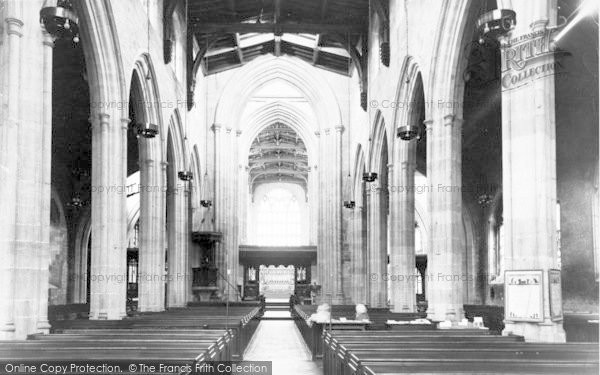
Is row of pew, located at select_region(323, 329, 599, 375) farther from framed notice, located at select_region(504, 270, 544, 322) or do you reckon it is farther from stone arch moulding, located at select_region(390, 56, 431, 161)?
stone arch moulding, located at select_region(390, 56, 431, 161)

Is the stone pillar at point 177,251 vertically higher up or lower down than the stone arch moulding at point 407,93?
lower down

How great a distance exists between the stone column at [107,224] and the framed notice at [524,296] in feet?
25.7

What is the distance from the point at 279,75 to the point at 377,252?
13187 mm

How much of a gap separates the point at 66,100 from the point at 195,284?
423 inches

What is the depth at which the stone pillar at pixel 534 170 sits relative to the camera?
9.86 m

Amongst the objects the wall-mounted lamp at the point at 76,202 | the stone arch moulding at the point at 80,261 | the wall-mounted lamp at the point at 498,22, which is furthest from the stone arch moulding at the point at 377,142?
the wall-mounted lamp at the point at 498,22

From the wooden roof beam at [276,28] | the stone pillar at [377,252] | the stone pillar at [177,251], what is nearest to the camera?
the stone pillar at [377,252]

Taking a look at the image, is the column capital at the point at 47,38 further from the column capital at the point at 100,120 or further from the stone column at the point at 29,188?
the column capital at the point at 100,120

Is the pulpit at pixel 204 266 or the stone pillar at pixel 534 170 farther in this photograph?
the pulpit at pixel 204 266

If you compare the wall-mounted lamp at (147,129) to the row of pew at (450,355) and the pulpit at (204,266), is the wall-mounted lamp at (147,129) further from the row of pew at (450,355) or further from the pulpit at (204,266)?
the pulpit at (204,266)

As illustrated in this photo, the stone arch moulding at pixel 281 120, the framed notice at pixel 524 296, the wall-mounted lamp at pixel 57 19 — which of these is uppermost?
the stone arch moulding at pixel 281 120

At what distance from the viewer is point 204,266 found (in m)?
29.4

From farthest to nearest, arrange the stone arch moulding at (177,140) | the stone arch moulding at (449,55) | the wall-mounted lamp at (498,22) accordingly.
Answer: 1. the stone arch moulding at (177,140)
2. the stone arch moulding at (449,55)
3. the wall-mounted lamp at (498,22)

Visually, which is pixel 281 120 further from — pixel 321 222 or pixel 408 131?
pixel 408 131
